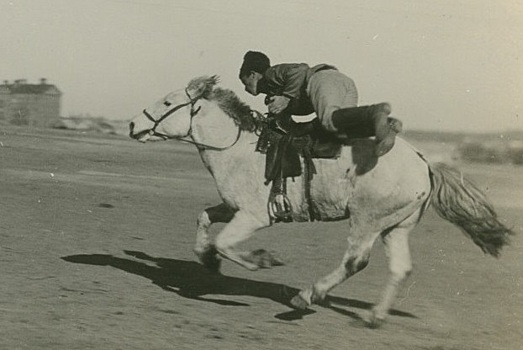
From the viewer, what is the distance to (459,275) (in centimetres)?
296

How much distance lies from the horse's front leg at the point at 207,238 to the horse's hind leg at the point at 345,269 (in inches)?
13.0

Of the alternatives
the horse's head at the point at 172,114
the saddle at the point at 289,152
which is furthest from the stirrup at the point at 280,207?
the horse's head at the point at 172,114

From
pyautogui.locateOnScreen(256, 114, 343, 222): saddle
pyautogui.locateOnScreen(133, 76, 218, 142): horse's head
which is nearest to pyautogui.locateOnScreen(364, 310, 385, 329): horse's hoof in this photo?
pyautogui.locateOnScreen(256, 114, 343, 222): saddle

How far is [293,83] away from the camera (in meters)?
2.75

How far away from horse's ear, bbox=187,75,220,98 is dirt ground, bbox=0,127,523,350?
207mm

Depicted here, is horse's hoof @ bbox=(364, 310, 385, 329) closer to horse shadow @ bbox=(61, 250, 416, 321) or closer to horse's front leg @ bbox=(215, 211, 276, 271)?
horse shadow @ bbox=(61, 250, 416, 321)

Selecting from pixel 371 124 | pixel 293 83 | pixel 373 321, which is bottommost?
pixel 373 321

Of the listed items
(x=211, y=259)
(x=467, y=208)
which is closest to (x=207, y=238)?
(x=211, y=259)

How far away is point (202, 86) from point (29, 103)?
2.09 ft

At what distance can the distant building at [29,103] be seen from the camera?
291 centimetres

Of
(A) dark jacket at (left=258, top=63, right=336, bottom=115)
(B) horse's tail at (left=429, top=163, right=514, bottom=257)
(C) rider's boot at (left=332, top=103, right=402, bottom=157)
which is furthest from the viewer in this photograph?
(B) horse's tail at (left=429, top=163, right=514, bottom=257)

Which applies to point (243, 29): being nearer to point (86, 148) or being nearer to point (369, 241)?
point (86, 148)

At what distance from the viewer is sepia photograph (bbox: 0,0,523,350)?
2797 mm

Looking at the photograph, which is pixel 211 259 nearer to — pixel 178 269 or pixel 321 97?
pixel 178 269
